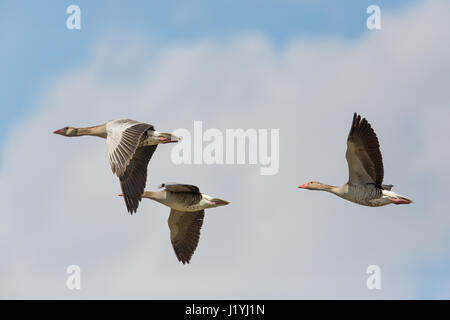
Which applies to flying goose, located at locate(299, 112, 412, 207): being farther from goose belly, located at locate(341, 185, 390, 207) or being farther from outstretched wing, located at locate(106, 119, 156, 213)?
outstretched wing, located at locate(106, 119, 156, 213)

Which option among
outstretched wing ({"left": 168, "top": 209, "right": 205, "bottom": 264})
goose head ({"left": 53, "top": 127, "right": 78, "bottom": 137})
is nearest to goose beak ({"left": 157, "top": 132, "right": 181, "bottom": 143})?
outstretched wing ({"left": 168, "top": 209, "right": 205, "bottom": 264})

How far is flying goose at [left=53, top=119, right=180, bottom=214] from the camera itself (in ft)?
62.7

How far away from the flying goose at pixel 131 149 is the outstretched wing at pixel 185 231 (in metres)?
1.99

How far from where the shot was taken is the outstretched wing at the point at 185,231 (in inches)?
867

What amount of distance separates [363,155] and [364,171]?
440mm

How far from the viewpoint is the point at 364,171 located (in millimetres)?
20547

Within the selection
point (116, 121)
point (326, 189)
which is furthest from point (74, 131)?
point (326, 189)

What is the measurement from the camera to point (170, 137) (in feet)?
67.3

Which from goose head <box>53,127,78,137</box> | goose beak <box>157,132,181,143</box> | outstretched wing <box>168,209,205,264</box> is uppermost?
goose head <box>53,127,78,137</box>

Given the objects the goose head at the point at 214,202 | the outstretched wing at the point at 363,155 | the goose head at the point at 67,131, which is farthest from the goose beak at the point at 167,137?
the outstretched wing at the point at 363,155

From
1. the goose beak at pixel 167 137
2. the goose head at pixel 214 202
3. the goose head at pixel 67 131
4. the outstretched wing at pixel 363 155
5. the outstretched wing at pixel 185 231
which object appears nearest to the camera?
the outstretched wing at pixel 363 155

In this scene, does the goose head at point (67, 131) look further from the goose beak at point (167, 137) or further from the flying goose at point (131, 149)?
the goose beak at point (167, 137)

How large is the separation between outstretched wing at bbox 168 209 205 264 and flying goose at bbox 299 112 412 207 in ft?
9.06
